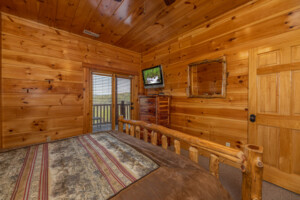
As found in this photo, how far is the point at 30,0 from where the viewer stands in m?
1.99

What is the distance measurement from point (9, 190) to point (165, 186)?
2.96 feet

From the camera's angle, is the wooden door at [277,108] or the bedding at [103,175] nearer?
the bedding at [103,175]

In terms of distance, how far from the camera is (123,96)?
3.88 meters

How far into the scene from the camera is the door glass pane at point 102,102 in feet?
10.9

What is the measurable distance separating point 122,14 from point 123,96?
84.5 inches

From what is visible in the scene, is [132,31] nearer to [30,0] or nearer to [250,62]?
[30,0]

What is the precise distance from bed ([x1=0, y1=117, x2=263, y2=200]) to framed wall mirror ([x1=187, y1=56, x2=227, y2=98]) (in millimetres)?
1799

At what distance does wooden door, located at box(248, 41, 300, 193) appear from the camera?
1677 mm

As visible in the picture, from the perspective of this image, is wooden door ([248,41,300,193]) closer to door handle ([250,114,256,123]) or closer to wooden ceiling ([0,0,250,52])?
door handle ([250,114,256,123])

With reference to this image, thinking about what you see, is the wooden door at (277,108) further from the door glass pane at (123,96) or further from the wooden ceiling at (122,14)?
the door glass pane at (123,96)

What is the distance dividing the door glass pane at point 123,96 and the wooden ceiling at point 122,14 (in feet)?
4.24

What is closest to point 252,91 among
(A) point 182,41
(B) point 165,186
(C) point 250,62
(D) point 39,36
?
(C) point 250,62

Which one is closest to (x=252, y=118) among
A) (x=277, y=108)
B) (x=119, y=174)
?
(x=277, y=108)

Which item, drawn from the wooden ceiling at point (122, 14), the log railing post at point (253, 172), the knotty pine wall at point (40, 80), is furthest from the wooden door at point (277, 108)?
the knotty pine wall at point (40, 80)
